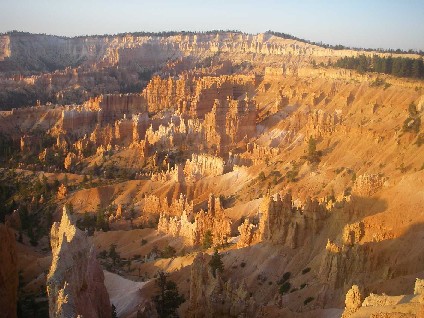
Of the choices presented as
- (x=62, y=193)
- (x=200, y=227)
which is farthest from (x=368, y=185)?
(x=62, y=193)

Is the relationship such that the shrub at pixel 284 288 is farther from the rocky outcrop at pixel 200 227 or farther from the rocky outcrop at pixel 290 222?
the rocky outcrop at pixel 200 227

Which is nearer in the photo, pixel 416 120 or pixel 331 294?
pixel 331 294

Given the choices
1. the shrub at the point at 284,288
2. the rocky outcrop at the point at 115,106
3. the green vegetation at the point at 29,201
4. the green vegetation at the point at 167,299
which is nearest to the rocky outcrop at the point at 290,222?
the shrub at the point at 284,288

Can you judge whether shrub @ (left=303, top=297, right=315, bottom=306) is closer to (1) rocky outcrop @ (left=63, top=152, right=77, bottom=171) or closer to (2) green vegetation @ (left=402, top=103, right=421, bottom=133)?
(2) green vegetation @ (left=402, top=103, right=421, bottom=133)

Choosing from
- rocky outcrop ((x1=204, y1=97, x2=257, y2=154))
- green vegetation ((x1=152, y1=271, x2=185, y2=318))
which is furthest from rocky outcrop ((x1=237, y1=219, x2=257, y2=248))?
rocky outcrop ((x1=204, y1=97, x2=257, y2=154))

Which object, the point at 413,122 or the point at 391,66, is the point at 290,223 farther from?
the point at 391,66

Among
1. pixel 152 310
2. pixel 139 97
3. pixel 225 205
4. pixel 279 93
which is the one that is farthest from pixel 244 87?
pixel 152 310

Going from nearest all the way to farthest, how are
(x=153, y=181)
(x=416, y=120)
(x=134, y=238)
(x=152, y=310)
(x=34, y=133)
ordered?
(x=152, y=310)
(x=134, y=238)
(x=416, y=120)
(x=153, y=181)
(x=34, y=133)

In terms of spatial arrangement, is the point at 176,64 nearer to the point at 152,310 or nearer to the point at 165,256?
the point at 165,256
